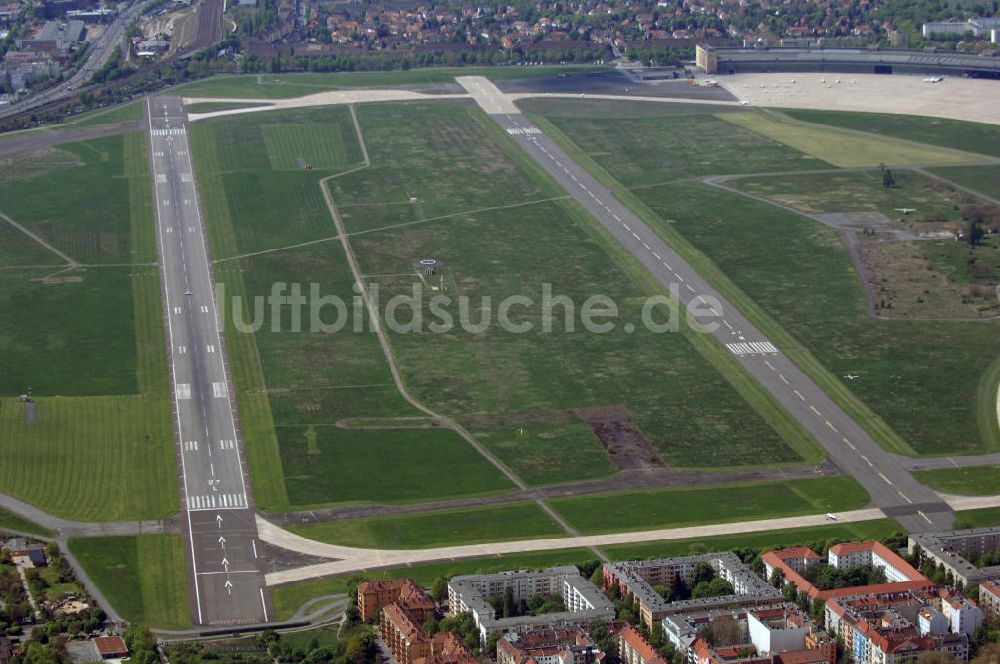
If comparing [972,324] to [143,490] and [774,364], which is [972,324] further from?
[143,490]

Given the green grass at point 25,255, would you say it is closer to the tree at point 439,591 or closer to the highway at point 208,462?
the highway at point 208,462

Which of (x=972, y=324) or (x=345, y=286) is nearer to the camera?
(x=972, y=324)

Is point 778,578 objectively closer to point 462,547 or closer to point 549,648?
point 549,648

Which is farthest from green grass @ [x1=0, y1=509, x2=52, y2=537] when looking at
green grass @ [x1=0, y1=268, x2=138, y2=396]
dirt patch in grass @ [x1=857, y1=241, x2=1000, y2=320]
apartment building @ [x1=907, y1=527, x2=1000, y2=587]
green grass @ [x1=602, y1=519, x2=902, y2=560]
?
dirt patch in grass @ [x1=857, y1=241, x2=1000, y2=320]

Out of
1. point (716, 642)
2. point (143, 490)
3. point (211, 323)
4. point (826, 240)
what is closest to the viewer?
point (716, 642)

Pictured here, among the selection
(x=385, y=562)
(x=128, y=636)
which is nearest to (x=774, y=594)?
(x=385, y=562)

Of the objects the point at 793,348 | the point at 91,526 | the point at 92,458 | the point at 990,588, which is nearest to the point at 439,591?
the point at 91,526

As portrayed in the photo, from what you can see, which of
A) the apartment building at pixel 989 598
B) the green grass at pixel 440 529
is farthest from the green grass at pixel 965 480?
the green grass at pixel 440 529
